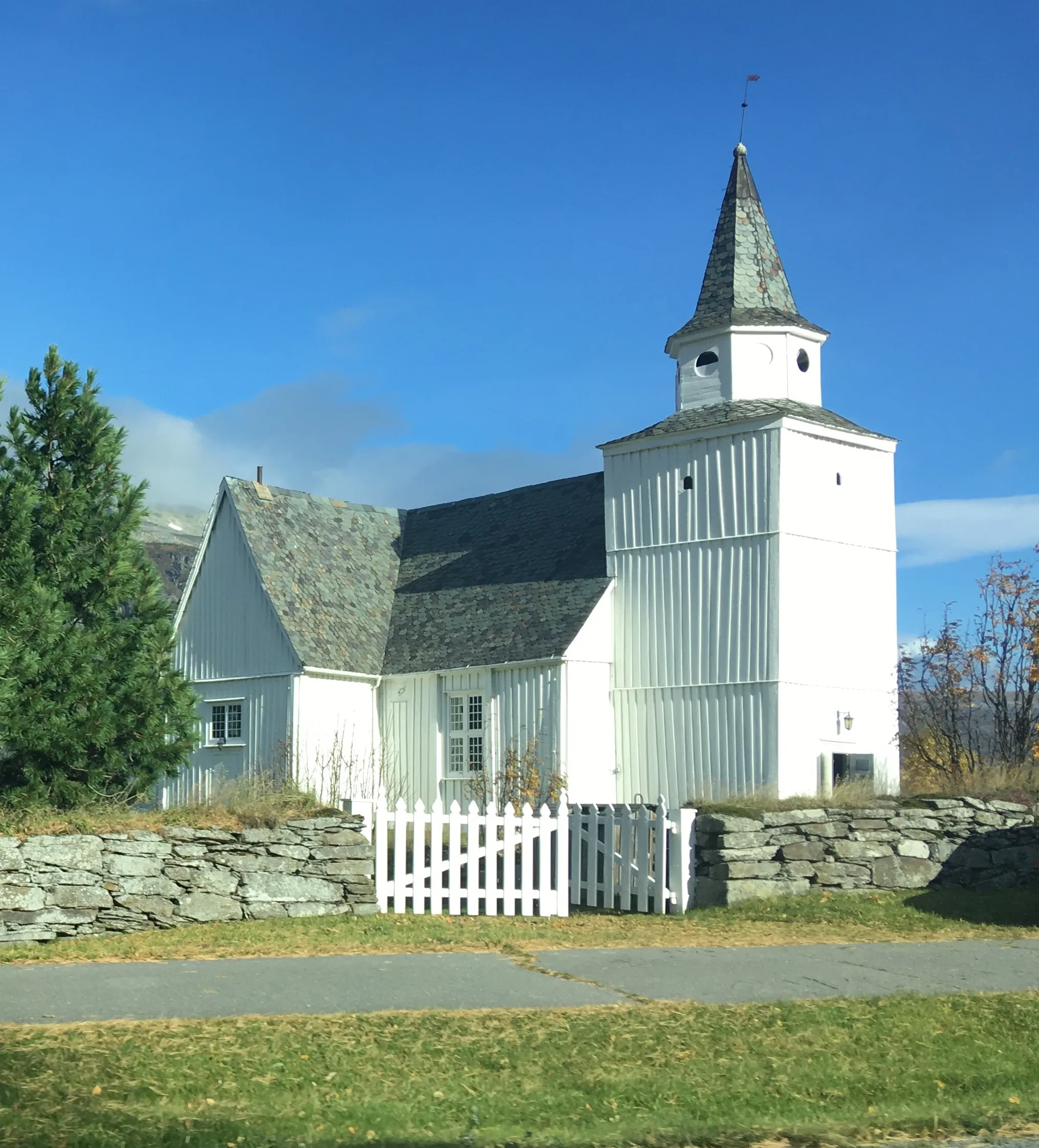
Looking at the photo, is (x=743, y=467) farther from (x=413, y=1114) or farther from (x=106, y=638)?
(x=413, y=1114)

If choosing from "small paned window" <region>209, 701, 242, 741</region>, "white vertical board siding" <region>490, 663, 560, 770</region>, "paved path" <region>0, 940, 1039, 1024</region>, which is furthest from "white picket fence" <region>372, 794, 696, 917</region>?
"small paned window" <region>209, 701, 242, 741</region>

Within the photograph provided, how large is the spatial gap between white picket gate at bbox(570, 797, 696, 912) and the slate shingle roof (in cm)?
925

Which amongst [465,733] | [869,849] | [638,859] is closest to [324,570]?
[465,733]

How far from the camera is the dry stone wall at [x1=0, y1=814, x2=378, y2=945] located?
589 inches

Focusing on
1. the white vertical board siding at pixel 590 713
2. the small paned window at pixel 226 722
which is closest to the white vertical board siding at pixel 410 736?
the small paned window at pixel 226 722

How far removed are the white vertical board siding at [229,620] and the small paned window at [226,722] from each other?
0.70 metres

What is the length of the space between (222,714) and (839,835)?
17.0m

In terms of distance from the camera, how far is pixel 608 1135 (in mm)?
7773

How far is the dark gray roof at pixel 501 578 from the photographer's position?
98.3 feet

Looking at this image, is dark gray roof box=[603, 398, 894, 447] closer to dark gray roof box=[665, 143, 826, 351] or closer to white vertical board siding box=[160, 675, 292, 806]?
dark gray roof box=[665, 143, 826, 351]

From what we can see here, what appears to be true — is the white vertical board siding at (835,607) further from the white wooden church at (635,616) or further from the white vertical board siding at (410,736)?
the white vertical board siding at (410,736)

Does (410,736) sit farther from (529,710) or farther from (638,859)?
(638,859)

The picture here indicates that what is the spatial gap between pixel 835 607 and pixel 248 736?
13.0 metres

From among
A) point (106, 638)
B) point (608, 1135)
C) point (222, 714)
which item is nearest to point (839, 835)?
point (106, 638)
